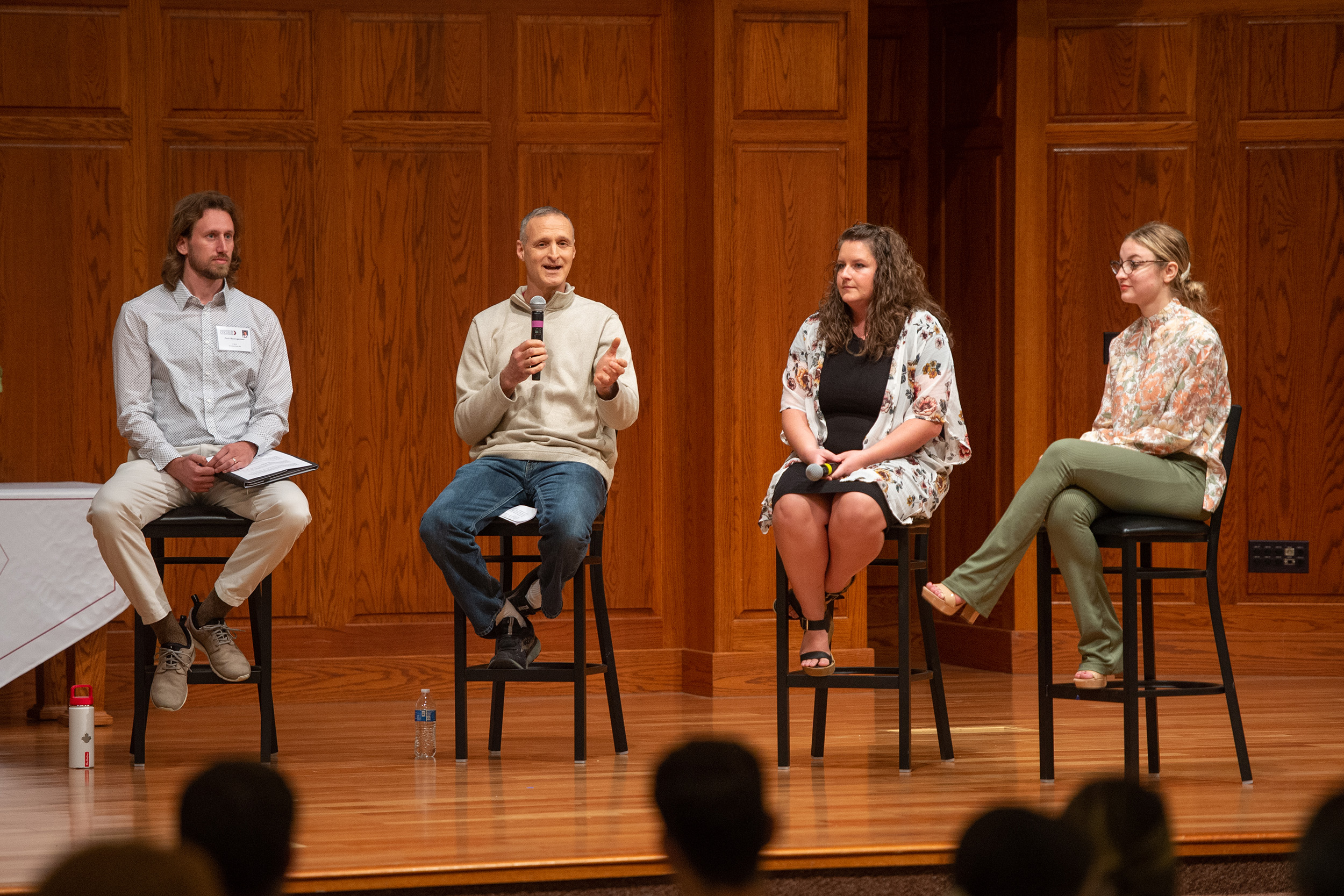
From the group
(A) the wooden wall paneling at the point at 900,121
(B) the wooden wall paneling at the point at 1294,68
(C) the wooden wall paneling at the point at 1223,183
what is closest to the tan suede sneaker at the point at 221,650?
(A) the wooden wall paneling at the point at 900,121

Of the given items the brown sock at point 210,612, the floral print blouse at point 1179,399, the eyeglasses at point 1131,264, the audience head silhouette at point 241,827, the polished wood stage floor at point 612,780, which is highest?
the eyeglasses at point 1131,264

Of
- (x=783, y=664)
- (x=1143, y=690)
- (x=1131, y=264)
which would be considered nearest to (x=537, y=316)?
(x=783, y=664)

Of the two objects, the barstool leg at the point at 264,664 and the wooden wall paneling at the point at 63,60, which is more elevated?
the wooden wall paneling at the point at 63,60

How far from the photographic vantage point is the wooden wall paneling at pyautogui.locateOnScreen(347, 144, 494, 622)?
199 inches

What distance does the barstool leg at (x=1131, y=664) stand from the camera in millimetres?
3297

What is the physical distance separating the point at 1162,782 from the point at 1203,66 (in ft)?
9.88

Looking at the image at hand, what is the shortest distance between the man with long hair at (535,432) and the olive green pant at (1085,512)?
97cm

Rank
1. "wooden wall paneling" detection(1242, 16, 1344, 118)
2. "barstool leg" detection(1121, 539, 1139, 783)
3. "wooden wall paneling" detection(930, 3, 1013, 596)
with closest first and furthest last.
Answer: "barstool leg" detection(1121, 539, 1139, 783) < "wooden wall paneling" detection(1242, 16, 1344, 118) < "wooden wall paneling" detection(930, 3, 1013, 596)

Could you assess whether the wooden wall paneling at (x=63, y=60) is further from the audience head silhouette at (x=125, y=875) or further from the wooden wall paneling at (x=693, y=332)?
the audience head silhouette at (x=125, y=875)

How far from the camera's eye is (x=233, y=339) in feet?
13.0

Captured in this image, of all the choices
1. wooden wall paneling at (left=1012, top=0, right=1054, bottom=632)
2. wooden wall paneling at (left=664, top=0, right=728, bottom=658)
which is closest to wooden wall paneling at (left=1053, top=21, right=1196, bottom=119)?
wooden wall paneling at (left=1012, top=0, right=1054, bottom=632)

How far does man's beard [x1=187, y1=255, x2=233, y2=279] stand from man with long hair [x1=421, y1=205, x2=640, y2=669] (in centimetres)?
67

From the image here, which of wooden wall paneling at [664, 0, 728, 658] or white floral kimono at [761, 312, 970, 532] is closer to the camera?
white floral kimono at [761, 312, 970, 532]

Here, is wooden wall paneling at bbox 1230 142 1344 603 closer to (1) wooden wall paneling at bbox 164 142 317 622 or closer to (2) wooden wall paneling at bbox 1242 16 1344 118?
(2) wooden wall paneling at bbox 1242 16 1344 118
